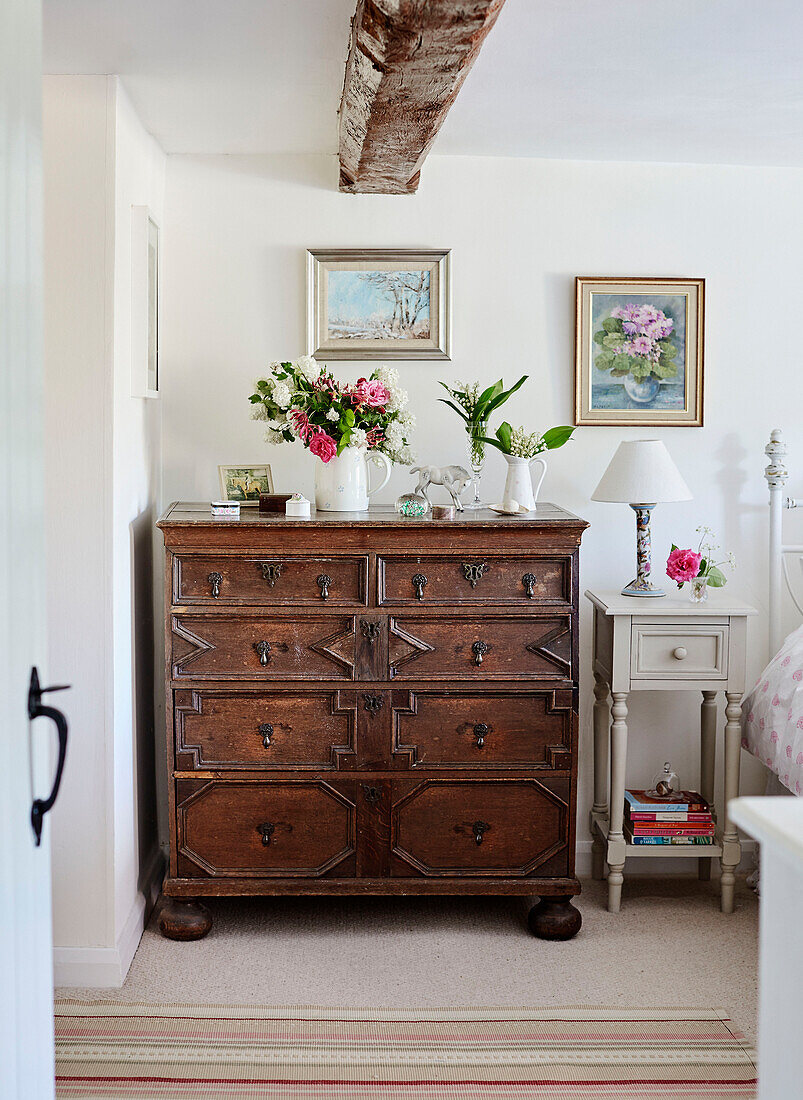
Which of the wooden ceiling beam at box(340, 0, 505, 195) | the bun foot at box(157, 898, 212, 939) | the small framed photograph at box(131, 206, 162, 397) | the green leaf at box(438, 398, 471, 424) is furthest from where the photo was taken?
the green leaf at box(438, 398, 471, 424)

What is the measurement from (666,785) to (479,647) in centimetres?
91

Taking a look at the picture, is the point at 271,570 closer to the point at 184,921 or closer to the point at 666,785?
the point at 184,921

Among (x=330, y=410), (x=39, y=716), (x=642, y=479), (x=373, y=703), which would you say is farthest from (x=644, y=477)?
(x=39, y=716)

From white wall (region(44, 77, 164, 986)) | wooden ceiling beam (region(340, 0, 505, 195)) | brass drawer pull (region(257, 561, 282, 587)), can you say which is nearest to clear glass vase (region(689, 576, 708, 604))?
brass drawer pull (region(257, 561, 282, 587))

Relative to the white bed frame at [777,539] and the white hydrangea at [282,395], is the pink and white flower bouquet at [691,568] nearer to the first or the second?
the white bed frame at [777,539]

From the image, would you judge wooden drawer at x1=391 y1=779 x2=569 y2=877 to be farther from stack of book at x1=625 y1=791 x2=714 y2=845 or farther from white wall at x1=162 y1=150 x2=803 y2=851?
white wall at x1=162 y1=150 x2=803 y2=851

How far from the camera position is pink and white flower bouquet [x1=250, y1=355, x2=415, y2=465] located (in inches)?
121

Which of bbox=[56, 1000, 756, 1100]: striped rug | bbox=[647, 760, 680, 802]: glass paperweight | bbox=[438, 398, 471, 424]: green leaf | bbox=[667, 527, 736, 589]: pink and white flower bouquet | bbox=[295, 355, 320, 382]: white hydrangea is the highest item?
bbox=[295, 355, 320, 382]: white hydrangea

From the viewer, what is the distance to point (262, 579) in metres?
2.97

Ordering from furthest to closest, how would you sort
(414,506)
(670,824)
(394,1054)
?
(670,824)
(414,506)
(394,1054)

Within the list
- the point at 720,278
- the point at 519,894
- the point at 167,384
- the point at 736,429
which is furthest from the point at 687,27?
the point at 519,894

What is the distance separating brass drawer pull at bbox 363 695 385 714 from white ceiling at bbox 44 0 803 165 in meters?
1.69

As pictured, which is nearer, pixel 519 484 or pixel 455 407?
pixel 519 484

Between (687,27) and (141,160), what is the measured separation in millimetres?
1600
